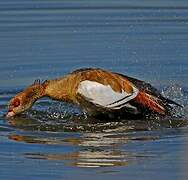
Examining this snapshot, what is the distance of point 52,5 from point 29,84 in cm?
446

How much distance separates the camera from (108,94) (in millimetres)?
11469

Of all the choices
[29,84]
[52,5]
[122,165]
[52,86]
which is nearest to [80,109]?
[52,86]

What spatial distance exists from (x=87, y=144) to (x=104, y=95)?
3.23ft

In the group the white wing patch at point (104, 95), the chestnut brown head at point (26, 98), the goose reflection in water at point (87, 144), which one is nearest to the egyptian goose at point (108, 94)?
the white wing patch at point (104, 95)

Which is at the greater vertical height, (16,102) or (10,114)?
(16,102)

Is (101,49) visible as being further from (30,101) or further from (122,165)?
(122,165)

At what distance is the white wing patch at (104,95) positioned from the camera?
37.6 feet

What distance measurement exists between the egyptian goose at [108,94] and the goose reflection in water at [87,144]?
0.24m

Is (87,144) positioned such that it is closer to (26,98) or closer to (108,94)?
(108,94)

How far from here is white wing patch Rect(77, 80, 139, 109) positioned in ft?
37.6

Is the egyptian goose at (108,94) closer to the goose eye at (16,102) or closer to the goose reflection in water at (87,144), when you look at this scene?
the goose eye at (16,102)

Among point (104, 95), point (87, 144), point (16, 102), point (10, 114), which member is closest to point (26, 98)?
point (16, 102)

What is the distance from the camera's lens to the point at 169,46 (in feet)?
48.4

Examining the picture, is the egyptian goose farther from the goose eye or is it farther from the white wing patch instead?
the goose eye
